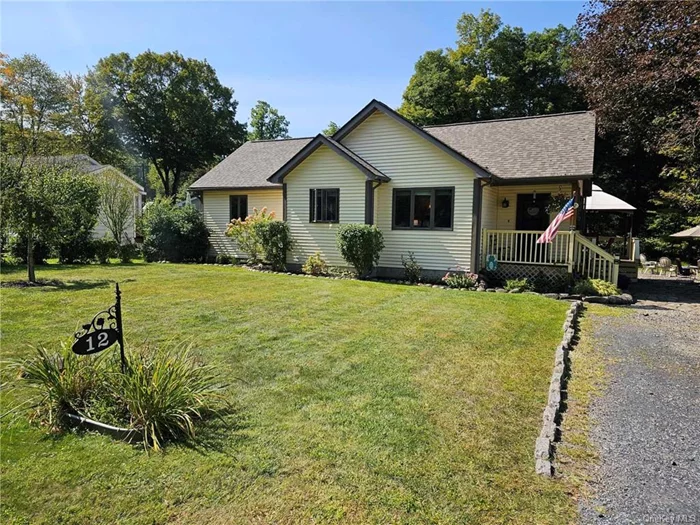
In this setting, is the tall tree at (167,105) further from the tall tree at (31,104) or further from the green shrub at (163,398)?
the green shrub at (163,398)

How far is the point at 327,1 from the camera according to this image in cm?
1009

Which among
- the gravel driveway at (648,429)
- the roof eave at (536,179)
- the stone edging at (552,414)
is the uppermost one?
the roof eave at (536,179)

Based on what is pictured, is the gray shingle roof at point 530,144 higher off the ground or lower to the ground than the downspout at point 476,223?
higher

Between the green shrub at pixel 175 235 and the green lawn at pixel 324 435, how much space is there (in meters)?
9.48

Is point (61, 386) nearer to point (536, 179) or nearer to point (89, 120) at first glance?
point (536, 179)

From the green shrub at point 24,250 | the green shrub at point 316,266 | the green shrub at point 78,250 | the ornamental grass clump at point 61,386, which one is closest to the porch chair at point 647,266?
the green shrub at point 316,266

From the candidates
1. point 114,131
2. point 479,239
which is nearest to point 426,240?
point 479,239

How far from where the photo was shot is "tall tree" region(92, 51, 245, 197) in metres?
36.2

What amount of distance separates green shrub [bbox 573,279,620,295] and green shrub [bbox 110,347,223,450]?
374 inches

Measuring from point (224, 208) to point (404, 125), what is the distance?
8.51 meters

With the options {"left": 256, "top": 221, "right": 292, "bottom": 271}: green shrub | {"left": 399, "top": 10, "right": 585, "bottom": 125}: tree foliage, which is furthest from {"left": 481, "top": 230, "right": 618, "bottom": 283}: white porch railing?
{"left": 399, "top": 10, "right": 585, "bottom": 125}: tree foliage

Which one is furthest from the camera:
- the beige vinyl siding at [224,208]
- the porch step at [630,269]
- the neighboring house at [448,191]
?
the beige vinyl siding at [224,208]

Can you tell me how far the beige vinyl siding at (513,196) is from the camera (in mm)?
12641

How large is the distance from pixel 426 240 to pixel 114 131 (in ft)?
114
